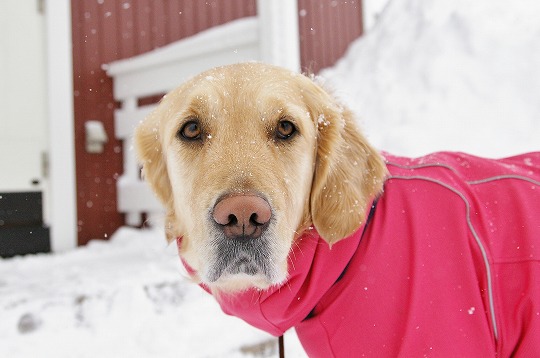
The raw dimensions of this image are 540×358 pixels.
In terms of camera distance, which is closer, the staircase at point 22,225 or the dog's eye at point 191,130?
the dog's eye at point 191,130

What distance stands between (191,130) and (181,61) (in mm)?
3451

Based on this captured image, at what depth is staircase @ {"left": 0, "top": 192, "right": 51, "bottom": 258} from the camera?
432 cm

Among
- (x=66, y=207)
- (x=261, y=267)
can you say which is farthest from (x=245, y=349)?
(x=66, y=207)

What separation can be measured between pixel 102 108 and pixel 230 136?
160 inches

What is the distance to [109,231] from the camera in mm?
5363

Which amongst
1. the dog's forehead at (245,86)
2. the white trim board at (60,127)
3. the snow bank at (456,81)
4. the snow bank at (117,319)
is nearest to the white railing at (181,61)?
the white trim board at (60,127)

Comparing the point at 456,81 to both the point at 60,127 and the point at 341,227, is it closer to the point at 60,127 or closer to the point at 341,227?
the point at 341,227

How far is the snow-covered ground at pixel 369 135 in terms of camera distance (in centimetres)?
261

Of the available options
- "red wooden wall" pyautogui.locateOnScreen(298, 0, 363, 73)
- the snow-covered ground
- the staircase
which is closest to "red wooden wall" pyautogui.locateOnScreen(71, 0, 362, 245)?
the snow-covered ground

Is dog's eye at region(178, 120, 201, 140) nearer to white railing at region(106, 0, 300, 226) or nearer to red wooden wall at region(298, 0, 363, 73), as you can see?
white railing at region(106, 0, 300, 226)

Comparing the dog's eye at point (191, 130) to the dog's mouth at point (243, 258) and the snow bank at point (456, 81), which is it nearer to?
the dog's mouth at point (243, 258)

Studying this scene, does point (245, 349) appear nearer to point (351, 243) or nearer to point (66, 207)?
point (351, 243)

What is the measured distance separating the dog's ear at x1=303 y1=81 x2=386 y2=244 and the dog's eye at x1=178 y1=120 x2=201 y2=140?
1.57 feet

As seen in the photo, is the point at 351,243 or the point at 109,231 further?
the point at 109,231
